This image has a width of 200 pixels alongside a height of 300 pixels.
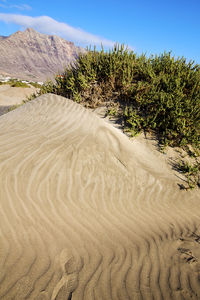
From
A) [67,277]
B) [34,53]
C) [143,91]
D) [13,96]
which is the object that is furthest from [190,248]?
[34,53]

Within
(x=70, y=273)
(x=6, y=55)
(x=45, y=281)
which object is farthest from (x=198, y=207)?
(x=6, y=55)

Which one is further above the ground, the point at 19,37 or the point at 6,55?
the point at 19,37

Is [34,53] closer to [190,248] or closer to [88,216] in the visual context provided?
[88,216]

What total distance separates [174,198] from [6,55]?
9497 cm

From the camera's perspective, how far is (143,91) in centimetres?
489

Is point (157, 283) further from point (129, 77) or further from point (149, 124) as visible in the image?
point (129, 77)

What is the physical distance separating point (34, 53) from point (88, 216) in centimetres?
10428

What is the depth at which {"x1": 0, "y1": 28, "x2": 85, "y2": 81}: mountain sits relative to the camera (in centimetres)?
7525

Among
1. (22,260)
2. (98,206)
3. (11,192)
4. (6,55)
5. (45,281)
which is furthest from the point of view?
(6,55)

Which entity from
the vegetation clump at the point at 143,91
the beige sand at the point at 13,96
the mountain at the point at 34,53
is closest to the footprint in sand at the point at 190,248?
the vegetation clump at the point at 143,91

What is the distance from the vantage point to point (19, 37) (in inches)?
3602

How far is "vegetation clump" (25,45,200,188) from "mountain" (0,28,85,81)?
2725 inches

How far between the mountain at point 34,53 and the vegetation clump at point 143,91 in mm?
69207

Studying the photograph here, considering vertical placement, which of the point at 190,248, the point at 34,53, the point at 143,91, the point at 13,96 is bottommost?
the point at 13,96
